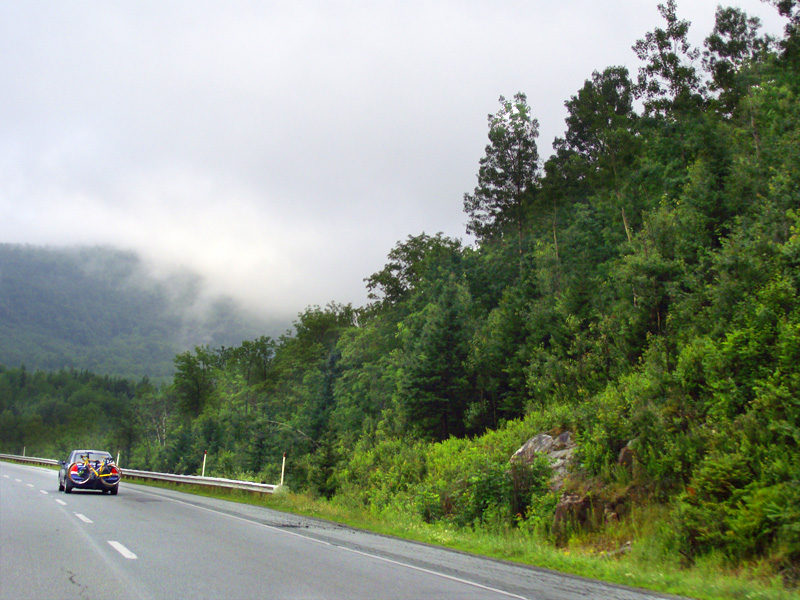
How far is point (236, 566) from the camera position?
8836 millimetres

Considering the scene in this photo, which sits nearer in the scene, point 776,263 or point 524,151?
point 776,263

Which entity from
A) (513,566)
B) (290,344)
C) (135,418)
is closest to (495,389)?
(513,566)

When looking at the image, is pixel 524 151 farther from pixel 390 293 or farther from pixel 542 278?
pixel 390 293

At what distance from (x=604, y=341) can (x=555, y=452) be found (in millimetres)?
13982

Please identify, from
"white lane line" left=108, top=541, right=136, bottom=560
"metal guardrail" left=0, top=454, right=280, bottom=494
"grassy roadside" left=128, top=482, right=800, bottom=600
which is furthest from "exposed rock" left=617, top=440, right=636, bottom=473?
"metal guardrail" left=0, top=454, right=280, bottom=494

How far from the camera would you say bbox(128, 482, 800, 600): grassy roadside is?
873 cm

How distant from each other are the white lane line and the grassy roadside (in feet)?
21.2

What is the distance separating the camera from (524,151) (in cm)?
5356

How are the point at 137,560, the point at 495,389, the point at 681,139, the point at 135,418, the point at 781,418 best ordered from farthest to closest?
1. the point at 135,418
2. the point at 681,139
3. the point at 495,389
4. the point at 781,418
5. the point at 137,560

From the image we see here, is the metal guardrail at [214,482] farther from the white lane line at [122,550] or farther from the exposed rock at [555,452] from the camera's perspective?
the white lane line at [122,550]

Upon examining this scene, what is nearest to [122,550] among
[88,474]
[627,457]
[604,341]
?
[627,457]

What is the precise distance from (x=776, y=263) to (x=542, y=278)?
2611cm

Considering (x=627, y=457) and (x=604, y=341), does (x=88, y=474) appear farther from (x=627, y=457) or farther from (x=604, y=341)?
(x=604, y=341)

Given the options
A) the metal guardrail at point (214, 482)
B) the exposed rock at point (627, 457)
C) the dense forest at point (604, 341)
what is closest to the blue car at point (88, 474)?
the metal guardrail at point (214, 482)
